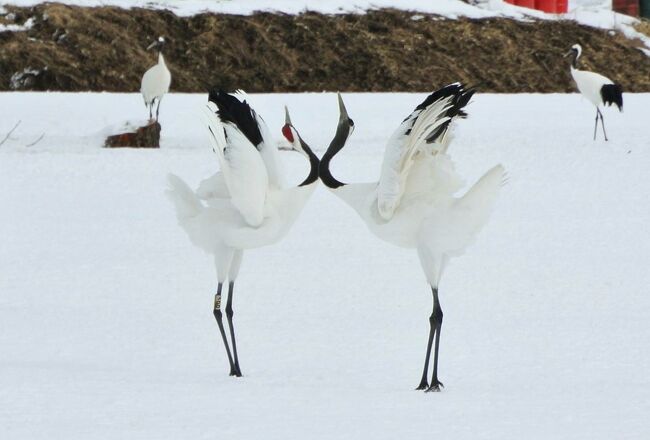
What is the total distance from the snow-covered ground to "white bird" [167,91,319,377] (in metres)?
0.52

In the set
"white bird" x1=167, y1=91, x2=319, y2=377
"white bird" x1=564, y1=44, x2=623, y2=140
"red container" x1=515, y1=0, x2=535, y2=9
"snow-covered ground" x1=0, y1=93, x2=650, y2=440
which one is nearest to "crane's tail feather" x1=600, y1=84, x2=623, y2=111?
"white bird" x1=564, y1=44, x2=623, y2=140

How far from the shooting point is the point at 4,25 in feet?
66.2

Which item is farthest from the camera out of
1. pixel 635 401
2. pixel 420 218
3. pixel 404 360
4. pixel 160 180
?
pixel 160 180

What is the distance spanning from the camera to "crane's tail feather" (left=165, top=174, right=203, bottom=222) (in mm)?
5383

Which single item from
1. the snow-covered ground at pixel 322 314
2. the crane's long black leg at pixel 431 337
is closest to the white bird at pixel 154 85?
the snow-covered ground at pixel 322 314

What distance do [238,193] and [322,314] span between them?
1631 mm

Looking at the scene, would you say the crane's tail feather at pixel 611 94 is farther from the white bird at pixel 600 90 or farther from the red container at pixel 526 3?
the red container at pixel 526 3

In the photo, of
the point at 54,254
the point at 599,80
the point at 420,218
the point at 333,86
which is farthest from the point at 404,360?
the point at 333,86

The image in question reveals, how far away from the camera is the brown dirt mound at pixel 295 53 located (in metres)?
20.1

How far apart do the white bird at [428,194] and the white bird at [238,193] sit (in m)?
0.28

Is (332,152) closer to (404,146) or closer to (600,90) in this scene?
(404,146)

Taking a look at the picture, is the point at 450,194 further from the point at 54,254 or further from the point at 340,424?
the point at 54,254

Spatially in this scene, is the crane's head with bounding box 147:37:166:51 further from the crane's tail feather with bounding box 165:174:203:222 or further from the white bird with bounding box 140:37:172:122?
the crane's tail feather with bounding box 165:174:203:222

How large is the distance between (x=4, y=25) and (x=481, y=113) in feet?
25.9
